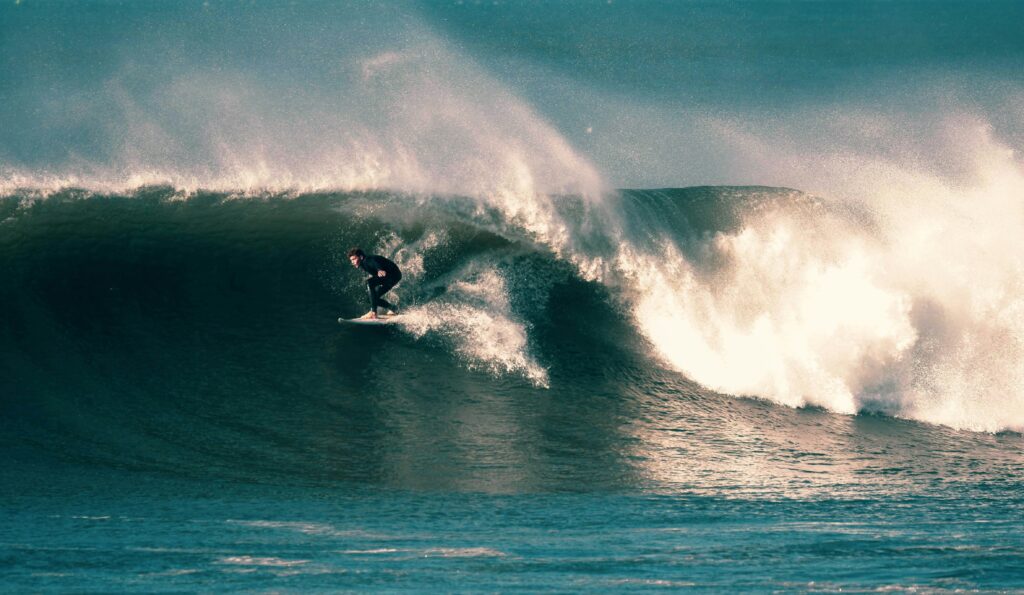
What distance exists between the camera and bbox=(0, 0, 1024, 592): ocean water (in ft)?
16.9

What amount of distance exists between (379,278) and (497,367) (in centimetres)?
147

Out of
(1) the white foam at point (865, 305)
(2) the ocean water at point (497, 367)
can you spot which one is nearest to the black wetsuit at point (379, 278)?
(2) the ocean water at point (497, 367)

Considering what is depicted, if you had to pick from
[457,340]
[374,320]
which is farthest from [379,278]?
[457,340]

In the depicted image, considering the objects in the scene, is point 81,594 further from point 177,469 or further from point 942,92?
point 942,92

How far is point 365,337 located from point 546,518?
3917mm

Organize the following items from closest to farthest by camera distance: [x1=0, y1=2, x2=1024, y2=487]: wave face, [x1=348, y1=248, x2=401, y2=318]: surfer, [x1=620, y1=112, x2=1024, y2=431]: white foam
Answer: [x1=0, y1=2, x2=1024, y2=487]: wave face, [x1=620, y1=112, x2=1024, y2=431]: white foam, [x1=348, y1=248, x2=401, y2=318]: surfer

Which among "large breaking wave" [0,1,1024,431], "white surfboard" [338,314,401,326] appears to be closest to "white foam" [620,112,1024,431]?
"large breaking wave" [0,1,1024,431]

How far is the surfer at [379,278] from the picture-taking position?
913cm

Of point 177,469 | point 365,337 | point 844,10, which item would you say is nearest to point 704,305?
point 365,337

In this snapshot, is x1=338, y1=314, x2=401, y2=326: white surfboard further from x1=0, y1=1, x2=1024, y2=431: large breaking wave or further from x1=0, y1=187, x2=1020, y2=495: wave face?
x1=0, y1=1, x2=1024, y2=431: large breaking wave

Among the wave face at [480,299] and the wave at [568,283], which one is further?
the wave at [568,283]

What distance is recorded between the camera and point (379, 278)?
9.23m

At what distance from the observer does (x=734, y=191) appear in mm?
11867

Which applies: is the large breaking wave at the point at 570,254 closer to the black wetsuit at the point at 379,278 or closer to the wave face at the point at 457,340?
the wave face at the point at 457,340
